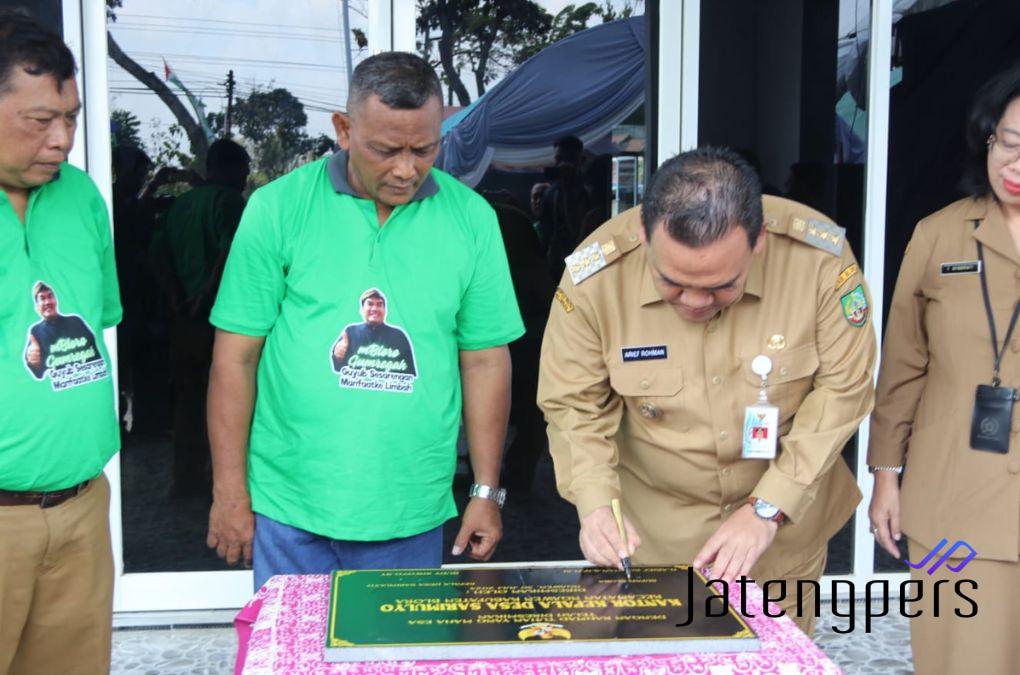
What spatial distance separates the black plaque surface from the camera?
148 centimetres

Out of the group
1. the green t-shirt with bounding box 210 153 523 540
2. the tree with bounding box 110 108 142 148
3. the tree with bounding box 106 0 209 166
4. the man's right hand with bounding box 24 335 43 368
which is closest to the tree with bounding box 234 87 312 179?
the tree with bounding box 106 0 209 166

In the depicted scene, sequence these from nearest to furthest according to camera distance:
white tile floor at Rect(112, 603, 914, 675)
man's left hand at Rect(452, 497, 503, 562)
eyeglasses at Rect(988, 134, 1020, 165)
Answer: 1. eyeglasses at Rect(988, 134, 1020, 165)
2. man's left hand at Rect(452, 497, 503, 562)
3. white tile floor at Rect(112, 603, 914, 675)

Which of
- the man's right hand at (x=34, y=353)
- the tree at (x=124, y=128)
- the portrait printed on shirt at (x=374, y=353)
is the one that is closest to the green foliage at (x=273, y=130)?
the tree at (x=124, y=128)

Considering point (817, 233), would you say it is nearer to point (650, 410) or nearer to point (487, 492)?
point (650, 410)

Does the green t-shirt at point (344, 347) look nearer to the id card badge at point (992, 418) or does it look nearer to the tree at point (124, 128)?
the id card badge at point (992, 418)

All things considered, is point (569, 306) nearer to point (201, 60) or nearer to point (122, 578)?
point (201, 60)

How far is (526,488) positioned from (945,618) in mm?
1795

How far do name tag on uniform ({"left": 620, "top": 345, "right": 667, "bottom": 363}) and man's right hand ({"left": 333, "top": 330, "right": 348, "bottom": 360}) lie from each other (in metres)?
0.56

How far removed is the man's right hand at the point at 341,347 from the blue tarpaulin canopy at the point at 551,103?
1.58 metres

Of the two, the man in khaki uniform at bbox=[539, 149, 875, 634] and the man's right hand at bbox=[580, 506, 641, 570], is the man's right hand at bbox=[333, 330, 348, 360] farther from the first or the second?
the man's right hand at bbox=[580, 506, 641, 570]

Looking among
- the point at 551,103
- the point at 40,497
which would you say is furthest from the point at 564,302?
the point at 551,103

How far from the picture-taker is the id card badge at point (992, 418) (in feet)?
7.09

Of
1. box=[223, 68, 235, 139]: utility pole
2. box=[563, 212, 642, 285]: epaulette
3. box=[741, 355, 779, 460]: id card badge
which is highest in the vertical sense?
box=[223, 68, 235, 139]: utility pole

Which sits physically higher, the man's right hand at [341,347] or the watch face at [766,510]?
the man's right hand at [341,347]
